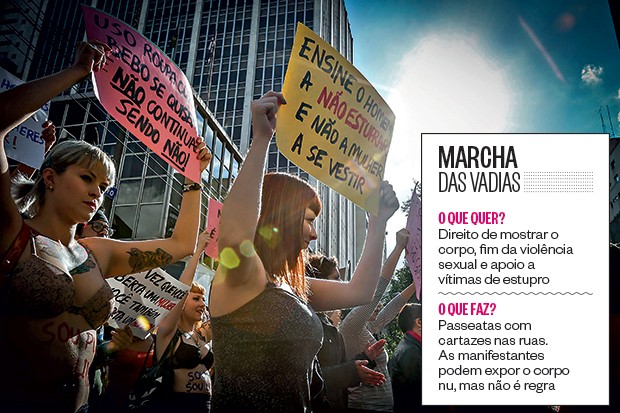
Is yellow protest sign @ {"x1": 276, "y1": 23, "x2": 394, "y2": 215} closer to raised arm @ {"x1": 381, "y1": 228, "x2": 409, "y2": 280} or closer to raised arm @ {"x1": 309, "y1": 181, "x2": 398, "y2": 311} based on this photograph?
raised arm @ {"x1": 309, "y1": 181, "x2": 398, "y2": 311}

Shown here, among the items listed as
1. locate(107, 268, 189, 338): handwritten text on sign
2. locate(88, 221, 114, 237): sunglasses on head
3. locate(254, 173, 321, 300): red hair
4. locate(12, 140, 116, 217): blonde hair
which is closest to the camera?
locate(254, 173, 321, 300): red hair

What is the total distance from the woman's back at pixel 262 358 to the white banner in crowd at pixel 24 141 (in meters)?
4.44

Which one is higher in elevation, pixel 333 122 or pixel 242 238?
pixel 333 122

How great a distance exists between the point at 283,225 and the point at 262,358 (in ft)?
1.90

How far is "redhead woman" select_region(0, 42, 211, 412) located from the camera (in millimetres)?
1749

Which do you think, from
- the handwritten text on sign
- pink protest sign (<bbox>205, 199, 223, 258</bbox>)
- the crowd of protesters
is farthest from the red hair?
pink protest sign (<bbox>205, 199, 223, 258</bbox>)

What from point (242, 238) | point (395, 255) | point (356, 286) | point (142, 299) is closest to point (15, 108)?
point (242, 238)

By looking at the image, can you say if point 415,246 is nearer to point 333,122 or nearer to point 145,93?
point 333,122

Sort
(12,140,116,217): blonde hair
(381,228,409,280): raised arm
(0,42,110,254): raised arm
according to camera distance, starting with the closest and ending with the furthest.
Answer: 1. (0,42,110,254): raised arm
2. (12,140,116,217): blonde hair
3. (381,228,409,280): raised arm

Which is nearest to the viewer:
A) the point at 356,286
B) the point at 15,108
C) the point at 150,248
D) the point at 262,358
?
the point at 262,358

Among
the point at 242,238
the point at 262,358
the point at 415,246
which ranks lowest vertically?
the point at 262,358

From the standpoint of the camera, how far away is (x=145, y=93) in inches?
111

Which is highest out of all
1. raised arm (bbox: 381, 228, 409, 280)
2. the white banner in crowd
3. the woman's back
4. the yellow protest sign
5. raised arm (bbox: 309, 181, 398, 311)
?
the white banner in crowd

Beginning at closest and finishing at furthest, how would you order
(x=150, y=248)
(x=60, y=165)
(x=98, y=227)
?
(x=60, y=165) → (x=150, y=248) → (x=98, y=227)
